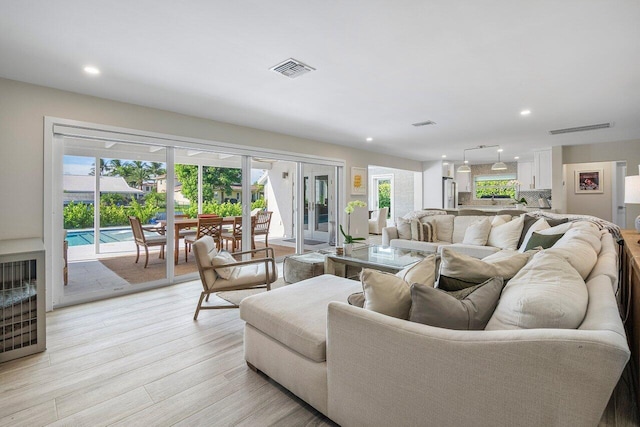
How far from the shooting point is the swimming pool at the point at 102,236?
3693 mm

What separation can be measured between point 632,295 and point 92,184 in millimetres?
5543

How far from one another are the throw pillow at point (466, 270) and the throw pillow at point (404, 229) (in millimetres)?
3738

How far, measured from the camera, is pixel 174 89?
3363 millimetres

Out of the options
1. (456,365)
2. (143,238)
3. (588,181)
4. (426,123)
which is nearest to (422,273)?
(456,365)

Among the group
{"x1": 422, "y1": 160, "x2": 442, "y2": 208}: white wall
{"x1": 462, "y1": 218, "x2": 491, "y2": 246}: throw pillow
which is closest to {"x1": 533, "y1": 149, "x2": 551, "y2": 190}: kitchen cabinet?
{"x1": 422, "y1": 160, "x2": 442, "y2": 208}: white wall

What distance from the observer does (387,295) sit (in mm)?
1440

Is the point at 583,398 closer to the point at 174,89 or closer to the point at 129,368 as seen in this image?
the point at 129,368

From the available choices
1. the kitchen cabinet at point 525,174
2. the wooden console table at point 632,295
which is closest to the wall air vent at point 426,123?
the wooden console table at point 632,295

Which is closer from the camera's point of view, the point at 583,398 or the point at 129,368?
the point at 583,398

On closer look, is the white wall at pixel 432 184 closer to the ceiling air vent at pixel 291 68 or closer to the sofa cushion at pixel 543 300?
the ceiling air vent at pixel 291 68

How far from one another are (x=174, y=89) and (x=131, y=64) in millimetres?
623

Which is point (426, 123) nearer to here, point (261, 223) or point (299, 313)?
point (261, 223)

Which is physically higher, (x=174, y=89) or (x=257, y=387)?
(x=174, y=89)

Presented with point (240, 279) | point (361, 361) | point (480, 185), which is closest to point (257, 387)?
→ point (361, 361)
